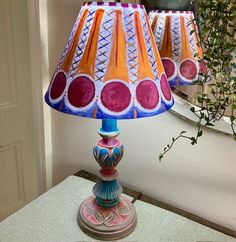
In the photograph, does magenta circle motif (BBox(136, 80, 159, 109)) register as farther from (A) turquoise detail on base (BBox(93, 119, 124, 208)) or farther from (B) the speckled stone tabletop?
(B) the speckled stone tabletop

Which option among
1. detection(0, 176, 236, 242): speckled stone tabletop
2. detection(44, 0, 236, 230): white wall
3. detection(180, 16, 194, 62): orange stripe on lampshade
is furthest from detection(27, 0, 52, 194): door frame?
detection(180, 16, 194, 62): orange stripe on lampshade

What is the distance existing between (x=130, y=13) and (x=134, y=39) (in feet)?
0.20

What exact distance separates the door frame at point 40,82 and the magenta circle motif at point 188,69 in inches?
23.6

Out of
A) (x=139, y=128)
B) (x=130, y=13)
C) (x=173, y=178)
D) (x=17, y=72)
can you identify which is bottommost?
(x=173, y=178)

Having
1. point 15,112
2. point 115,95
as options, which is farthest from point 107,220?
point 15,112

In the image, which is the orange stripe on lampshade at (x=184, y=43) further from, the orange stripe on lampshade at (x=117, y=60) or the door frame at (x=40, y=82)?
the door frame at (x=40, y=82)

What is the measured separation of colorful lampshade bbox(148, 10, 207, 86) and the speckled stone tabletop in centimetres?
46

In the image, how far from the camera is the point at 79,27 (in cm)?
68

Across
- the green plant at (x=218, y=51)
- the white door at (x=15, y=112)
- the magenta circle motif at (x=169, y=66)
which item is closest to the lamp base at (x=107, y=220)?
the green plant at (x=218, y=51)

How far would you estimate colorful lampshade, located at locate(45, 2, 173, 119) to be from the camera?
0.64 metres

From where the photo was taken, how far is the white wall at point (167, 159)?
95cm

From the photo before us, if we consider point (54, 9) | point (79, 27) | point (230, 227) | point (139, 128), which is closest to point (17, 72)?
point (54, 9)

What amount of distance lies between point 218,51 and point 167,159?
46 cm

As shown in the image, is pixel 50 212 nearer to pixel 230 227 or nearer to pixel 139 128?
pixel 139 128
